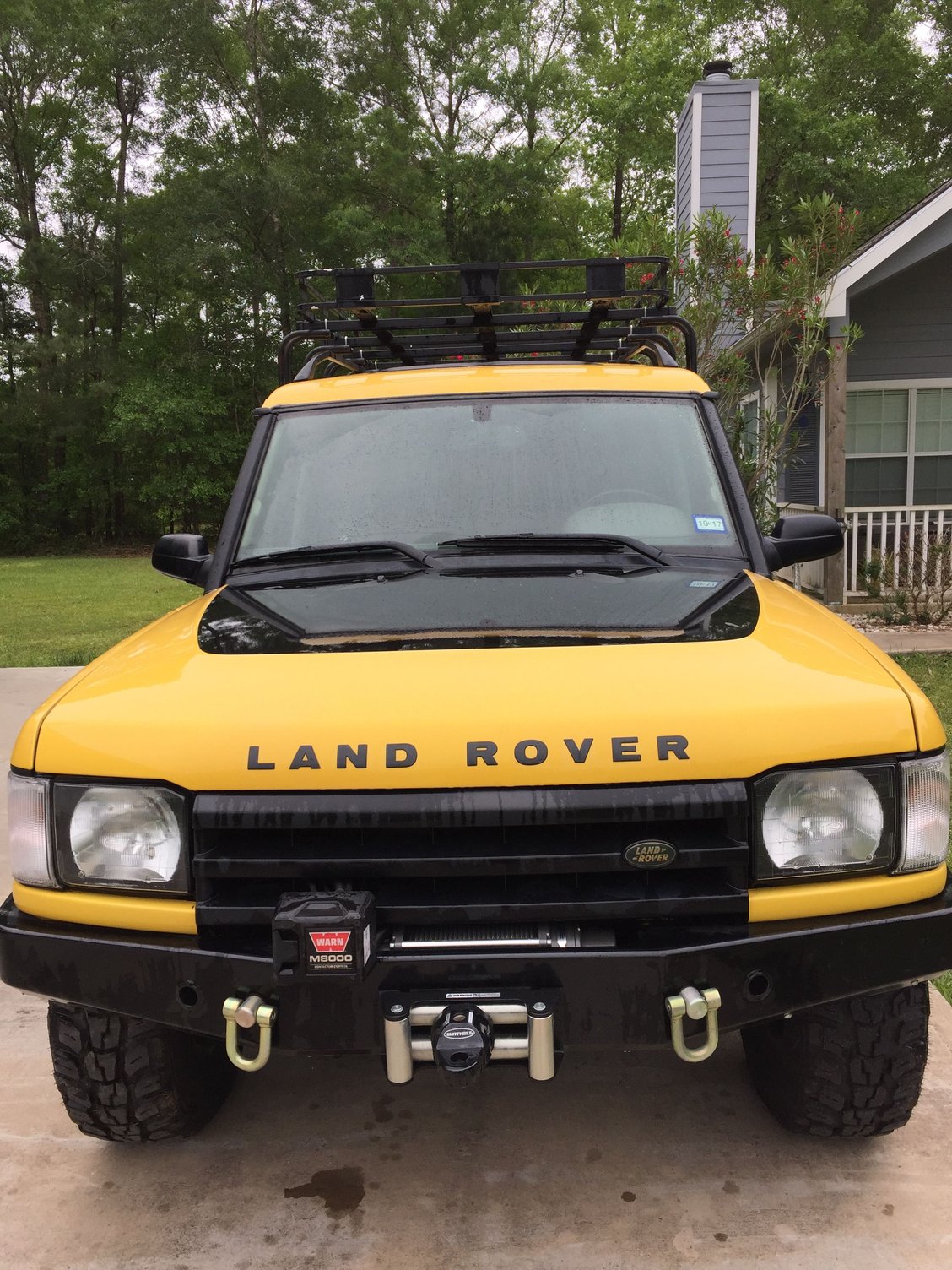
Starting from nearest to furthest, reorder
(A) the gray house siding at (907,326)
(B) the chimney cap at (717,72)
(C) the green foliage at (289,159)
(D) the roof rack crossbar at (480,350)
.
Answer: (D) the roof rack crossbar at (480,350), (A) the gray house siding at (907,326), (B) the chimney cap at (717,72), (C) the green foliage at (289,159)

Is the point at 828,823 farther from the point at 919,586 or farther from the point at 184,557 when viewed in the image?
the point at 919,586

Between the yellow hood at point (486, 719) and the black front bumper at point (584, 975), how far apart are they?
34 cm

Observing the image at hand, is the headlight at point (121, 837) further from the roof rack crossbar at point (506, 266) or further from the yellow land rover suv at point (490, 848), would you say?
the roof rack crossbar at point (506, 266)

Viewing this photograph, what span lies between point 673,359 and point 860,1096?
2811 millimetres

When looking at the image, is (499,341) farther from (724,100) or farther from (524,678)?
(724,100)

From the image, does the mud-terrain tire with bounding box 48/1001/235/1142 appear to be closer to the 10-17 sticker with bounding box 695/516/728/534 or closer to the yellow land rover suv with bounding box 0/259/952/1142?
the yellow land rover suv with bounding box 0/259/952/1142

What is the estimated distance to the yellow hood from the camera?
2102 millimetres

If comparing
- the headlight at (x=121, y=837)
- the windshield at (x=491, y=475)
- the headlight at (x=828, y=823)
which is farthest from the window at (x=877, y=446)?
the headlight at (x=121, y=837)

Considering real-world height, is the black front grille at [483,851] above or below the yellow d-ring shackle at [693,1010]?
above

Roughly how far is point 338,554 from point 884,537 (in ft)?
32.4

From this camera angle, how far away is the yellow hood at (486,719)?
2.10m

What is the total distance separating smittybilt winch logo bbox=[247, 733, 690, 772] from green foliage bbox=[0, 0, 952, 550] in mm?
27148

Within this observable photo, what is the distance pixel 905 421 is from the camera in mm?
12977

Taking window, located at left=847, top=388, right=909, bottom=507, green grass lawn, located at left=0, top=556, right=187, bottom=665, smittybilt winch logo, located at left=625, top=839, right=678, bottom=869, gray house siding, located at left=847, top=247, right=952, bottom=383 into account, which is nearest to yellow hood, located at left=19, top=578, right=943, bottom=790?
smittybilt winch logo, located at left=625, top=839, right=678, bottom=869
